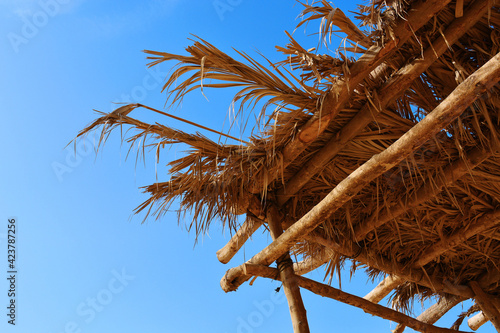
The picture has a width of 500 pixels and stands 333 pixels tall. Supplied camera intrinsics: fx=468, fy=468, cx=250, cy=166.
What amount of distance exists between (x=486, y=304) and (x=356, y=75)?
6.92ft

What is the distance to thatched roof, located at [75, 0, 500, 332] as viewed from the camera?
1.60 meters

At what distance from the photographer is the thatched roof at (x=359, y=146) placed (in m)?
1.60

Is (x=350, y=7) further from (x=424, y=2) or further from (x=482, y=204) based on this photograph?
(x=482, y=204)

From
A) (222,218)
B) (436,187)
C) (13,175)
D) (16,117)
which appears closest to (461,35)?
(436,187)

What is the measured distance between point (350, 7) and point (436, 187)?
900mm

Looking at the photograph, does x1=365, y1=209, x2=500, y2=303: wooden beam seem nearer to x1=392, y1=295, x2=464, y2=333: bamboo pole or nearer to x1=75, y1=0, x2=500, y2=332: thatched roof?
x1=75, y1=0, x2=500, y2=332: thatched roof

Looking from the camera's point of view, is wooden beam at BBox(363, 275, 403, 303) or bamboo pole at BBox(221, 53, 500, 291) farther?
wooden beam at BBox(363, 275, 403, 303)

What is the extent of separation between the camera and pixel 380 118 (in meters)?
1.92

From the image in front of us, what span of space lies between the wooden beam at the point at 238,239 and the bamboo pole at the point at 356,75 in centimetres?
45

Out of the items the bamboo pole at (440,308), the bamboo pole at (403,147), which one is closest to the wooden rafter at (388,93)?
the bamboo pole at (403,147)
